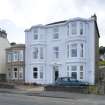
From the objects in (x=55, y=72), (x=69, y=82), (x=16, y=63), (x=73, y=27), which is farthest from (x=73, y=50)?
(x=16, y=63)

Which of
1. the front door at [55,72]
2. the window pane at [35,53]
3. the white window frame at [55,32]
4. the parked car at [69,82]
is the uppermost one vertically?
the white window frame at [55,32]

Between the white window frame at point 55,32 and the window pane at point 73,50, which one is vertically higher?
the white window frame at point 55,32

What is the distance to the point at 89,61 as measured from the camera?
126ft

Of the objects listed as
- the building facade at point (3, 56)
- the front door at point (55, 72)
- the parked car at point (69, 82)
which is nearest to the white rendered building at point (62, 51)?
the front door at point (55, 72)

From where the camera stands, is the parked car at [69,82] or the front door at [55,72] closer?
the parked car at [69,82]

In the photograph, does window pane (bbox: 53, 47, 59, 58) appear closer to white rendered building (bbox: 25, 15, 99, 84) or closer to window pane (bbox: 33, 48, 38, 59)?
white rendered building (bbox: 25, 15, 99, 84)

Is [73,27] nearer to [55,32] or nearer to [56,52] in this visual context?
[55,32]

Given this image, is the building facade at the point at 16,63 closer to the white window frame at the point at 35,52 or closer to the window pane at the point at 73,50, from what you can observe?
the white window frame at the point at 35,52

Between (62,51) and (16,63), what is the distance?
9.84 m

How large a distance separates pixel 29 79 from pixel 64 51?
8260 millimetres

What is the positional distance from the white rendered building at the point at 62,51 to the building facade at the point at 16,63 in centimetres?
111

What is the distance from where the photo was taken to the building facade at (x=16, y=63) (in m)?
45.3

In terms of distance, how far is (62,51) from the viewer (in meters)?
40.8

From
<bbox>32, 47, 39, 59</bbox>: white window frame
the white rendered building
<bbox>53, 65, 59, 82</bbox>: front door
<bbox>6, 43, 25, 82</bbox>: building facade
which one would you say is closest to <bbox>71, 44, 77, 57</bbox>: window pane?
the white rendered building
